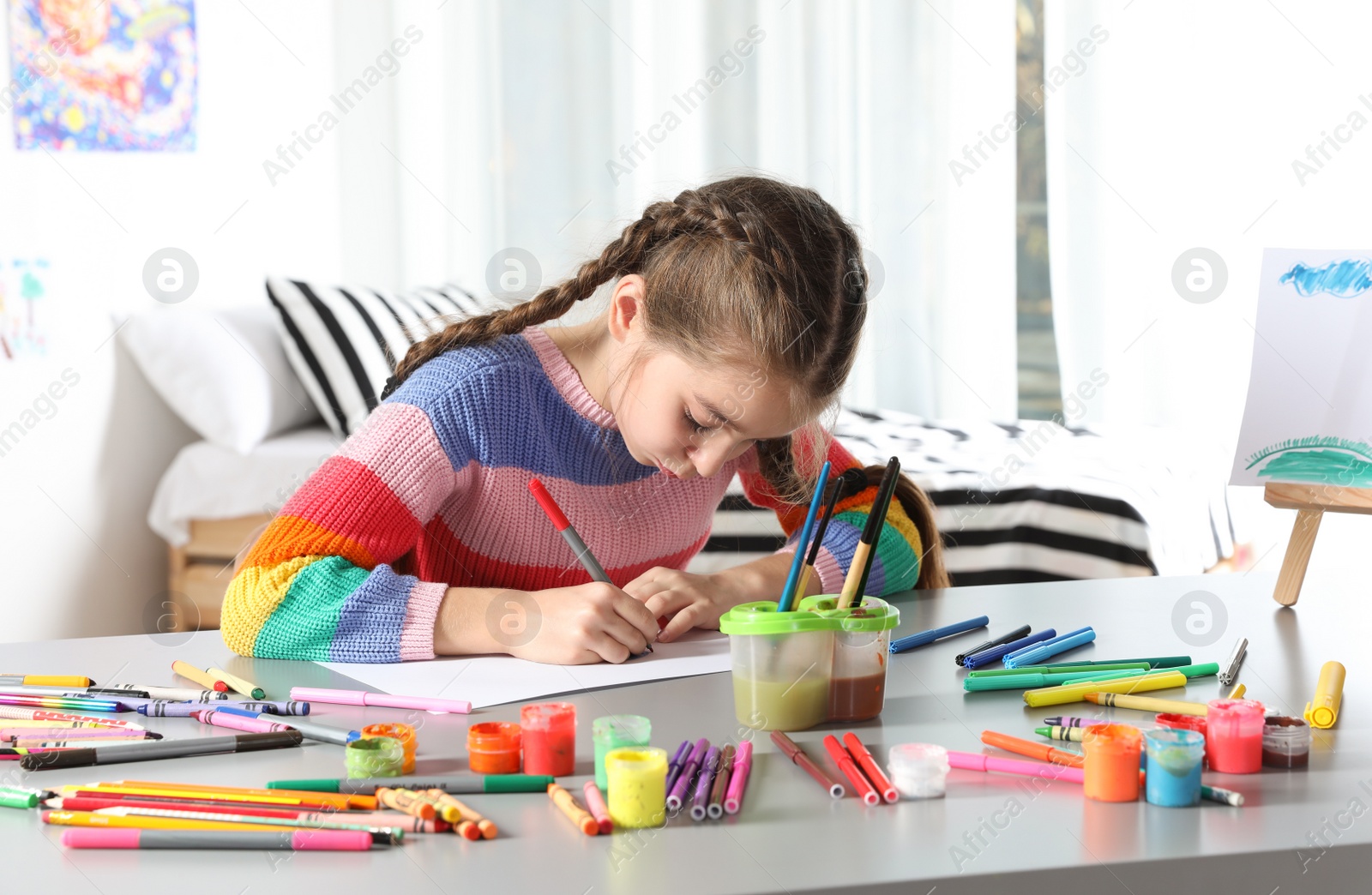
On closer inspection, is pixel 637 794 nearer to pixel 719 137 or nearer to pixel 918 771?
pixel 918 771

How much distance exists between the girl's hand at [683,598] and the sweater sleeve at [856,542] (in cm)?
10

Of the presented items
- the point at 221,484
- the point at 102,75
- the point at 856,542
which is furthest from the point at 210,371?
the point at 856,542

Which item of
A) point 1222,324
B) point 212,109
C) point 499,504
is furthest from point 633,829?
point 1222,324

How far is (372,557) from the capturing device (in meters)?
1.00

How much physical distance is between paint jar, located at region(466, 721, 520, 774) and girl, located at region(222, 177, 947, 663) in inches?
8.9

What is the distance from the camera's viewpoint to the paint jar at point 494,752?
25.9 inches

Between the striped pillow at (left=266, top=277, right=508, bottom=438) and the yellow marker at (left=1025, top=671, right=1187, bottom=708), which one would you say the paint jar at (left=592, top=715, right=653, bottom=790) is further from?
the striped pillow at (left=266, top=277, right=508, bottom=438)

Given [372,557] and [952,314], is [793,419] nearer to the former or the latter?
[372,557]

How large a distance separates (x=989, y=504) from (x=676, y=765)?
5.72 ft

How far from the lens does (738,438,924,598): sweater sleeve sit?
1.10m

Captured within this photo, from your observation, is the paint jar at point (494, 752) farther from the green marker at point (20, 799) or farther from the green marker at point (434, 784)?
the green marker at point (20, 799)

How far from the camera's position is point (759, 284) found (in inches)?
38.0

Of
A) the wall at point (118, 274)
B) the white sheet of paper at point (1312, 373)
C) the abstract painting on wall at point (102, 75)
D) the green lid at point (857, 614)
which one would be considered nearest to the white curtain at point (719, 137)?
the wall at point (118, 274)

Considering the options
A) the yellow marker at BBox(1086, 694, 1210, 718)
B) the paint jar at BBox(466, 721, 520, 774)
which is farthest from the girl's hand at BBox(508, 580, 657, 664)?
the yellow marker at BBox(1086, 694, 1210, 718)
